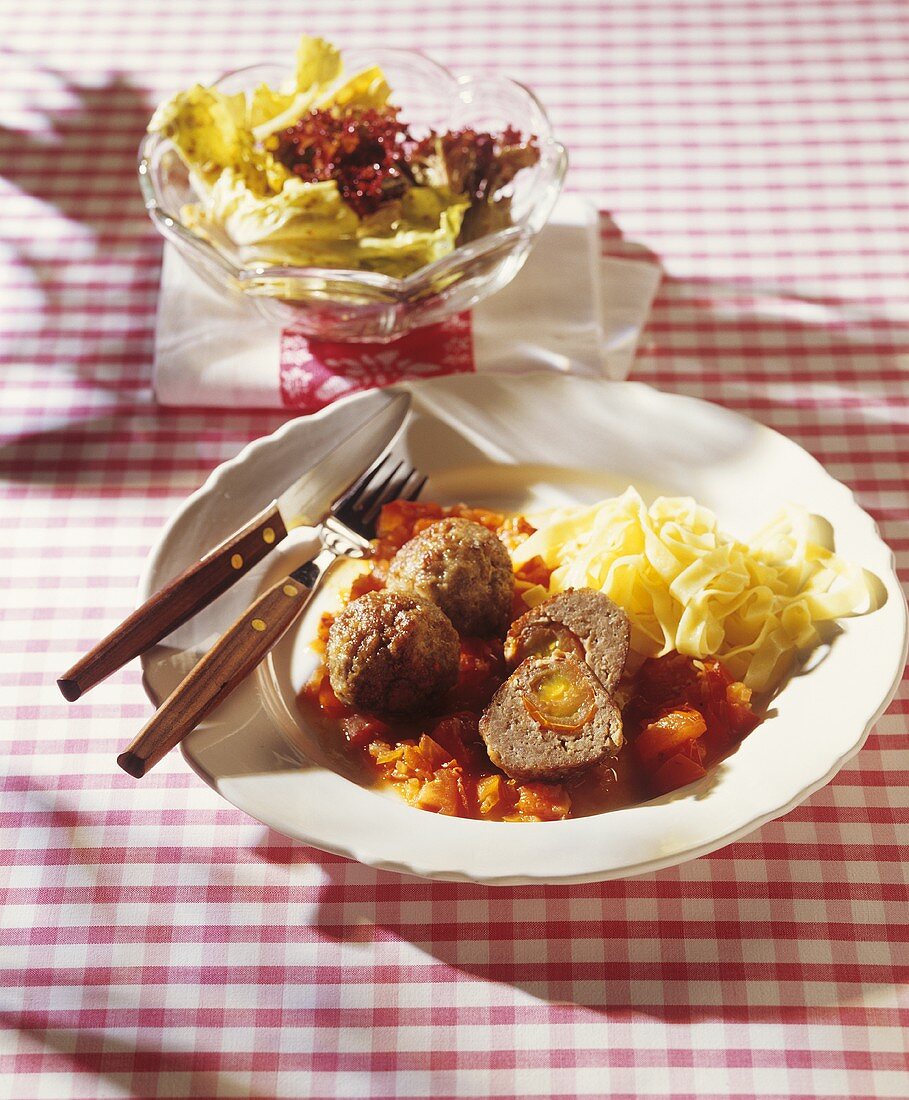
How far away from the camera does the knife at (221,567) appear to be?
10.2 ft

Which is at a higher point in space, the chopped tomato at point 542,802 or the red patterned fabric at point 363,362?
the red patterned fabric at point 363,362

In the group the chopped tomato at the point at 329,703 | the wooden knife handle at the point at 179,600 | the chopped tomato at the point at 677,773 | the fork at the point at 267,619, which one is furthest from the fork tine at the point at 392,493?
the chopped tomato at the point at 677,773

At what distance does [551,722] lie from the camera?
119 inches

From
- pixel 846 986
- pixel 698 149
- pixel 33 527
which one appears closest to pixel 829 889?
pixel 846 986

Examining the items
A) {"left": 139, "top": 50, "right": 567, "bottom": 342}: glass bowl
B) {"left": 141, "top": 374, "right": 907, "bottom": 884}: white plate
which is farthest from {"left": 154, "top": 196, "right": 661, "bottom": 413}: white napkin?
{"left": 141, "top": 374, "right": 907, "bottom": 884}: white plate

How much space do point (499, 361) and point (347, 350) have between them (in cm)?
56

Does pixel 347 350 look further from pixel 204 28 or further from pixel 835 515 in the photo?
pixel 204 28

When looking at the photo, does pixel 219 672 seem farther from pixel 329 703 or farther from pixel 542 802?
pixel 542 802

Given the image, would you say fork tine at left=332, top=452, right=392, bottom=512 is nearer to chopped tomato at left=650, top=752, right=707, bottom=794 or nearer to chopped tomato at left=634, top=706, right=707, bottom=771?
chopped tomato at left=634, top=706, right=707, bottom=771

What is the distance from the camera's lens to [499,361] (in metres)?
4.39

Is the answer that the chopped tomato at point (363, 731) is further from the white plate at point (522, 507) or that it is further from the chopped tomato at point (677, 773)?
the chopped tomato at point (677, 773)

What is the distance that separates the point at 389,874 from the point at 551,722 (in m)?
0.57

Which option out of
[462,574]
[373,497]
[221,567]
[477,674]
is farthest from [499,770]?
[373,497]

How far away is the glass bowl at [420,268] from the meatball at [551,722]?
1.48 metres
